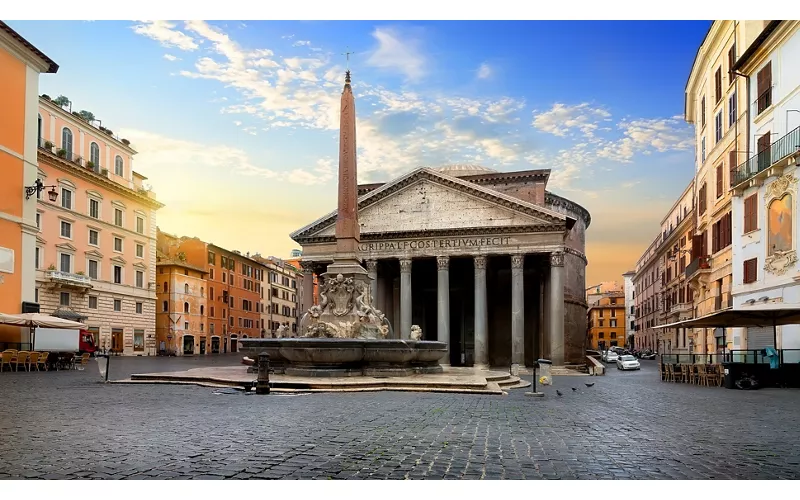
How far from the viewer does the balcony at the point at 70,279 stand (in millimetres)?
38469

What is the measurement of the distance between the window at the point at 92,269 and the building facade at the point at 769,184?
116ft

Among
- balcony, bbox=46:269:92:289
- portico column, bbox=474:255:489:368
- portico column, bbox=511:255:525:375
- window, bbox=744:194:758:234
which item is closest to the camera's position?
window, bbox=744:194:758:234

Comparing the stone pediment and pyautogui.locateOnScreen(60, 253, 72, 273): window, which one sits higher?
the stone pediment

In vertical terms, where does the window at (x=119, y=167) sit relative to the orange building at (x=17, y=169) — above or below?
above

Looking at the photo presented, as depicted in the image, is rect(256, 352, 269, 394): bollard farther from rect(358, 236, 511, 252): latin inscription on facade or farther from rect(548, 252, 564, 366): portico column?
rect(358, 236, 511, 252): latin inscription on facade

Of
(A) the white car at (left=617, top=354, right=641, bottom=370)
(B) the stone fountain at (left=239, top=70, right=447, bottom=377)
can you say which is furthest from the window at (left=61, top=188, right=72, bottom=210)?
(A) the white car at (left=617, top=354, right=641, bottom=370)

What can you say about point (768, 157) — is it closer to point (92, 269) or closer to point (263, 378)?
point (263, 378)

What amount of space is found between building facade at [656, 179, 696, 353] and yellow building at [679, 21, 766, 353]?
180 inches

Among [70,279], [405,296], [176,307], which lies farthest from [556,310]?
[176,307]

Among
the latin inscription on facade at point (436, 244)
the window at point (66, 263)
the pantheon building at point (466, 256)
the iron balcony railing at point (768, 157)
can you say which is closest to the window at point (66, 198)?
the window at point (66, 263)

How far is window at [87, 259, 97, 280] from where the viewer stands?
42594mm

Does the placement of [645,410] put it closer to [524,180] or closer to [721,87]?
[721,87]

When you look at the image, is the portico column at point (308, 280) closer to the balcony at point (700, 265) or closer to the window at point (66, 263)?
the window at point (66, 263)

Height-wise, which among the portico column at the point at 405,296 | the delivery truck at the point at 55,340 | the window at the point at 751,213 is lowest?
the delivery truck at the point at 55,340
